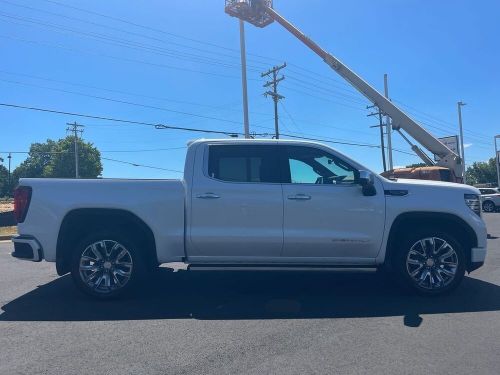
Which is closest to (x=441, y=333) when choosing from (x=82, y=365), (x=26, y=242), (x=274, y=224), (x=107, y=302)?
(x=274, y=224)

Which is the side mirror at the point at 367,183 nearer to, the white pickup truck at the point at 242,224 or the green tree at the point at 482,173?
the white pickup truck at the point at 242,224

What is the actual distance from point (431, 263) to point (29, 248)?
16.7 ft

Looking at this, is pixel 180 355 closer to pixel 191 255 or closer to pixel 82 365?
pixel 82 365

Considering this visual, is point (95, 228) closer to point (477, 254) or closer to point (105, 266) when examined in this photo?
point (105, 266)

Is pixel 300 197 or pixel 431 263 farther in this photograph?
pixel 431 263

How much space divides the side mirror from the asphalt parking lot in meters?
1.38

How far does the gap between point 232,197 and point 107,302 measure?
2039 mm

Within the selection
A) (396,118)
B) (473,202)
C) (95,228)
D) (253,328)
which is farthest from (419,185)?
(396,118)

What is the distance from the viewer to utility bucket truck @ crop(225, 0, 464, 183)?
1741 centimetres

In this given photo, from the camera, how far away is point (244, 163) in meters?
5.71

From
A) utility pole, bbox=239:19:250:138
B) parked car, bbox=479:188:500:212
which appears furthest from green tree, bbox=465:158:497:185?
utility pole, bbox=239:19:250:138

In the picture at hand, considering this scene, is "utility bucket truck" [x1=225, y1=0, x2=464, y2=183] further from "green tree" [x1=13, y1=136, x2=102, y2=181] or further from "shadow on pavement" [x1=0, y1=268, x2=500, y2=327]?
"green tree" [x1=13, y1=136, x2=102, y2=181]

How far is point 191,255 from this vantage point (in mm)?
5547

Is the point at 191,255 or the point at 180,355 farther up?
the point at 191,255
